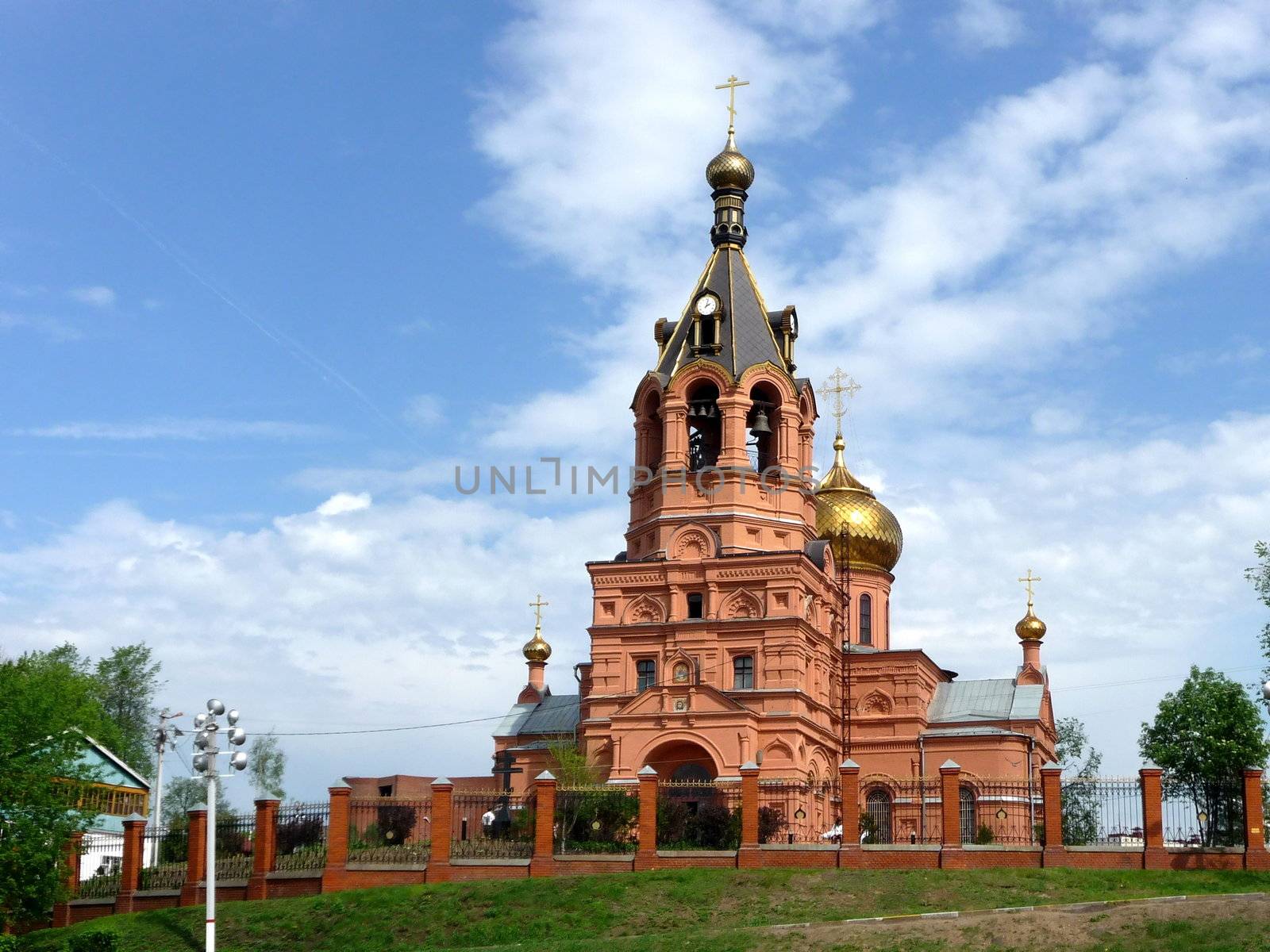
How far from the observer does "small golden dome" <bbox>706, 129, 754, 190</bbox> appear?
121ft

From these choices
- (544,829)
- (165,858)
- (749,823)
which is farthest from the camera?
(165,858)

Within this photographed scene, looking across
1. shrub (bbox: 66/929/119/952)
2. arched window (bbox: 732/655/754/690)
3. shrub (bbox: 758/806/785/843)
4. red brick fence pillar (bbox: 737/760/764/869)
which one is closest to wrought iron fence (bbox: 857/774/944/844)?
shrub (bbox: 758/806/785/843)

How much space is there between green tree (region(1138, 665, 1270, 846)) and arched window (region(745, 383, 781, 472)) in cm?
1066

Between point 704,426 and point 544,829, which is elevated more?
point 704,426

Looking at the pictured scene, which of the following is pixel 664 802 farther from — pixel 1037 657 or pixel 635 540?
pixel 1037 657

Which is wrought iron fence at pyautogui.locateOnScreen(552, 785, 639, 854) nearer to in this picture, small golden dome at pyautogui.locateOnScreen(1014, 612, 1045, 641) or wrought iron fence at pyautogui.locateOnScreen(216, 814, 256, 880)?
wrought iron fence at pyautogui.locateOnScreen(216, 814, 256, 880)

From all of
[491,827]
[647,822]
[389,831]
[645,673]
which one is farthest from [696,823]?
[645,673]

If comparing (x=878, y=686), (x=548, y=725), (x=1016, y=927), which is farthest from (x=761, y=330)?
(x=1016, y=927)

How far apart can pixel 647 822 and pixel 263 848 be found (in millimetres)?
6081

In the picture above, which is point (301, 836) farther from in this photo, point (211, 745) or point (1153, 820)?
point (1153, 820)

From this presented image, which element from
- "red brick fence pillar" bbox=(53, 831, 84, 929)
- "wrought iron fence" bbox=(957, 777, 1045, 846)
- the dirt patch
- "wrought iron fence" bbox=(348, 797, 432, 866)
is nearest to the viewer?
the dirt patch

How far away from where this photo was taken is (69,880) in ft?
86.4

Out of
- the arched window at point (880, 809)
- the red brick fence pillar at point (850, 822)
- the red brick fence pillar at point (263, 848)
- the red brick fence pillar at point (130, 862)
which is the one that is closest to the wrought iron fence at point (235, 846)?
the red brick fence pillar at point (263, 848)

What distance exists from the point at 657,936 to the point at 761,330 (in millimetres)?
18814
